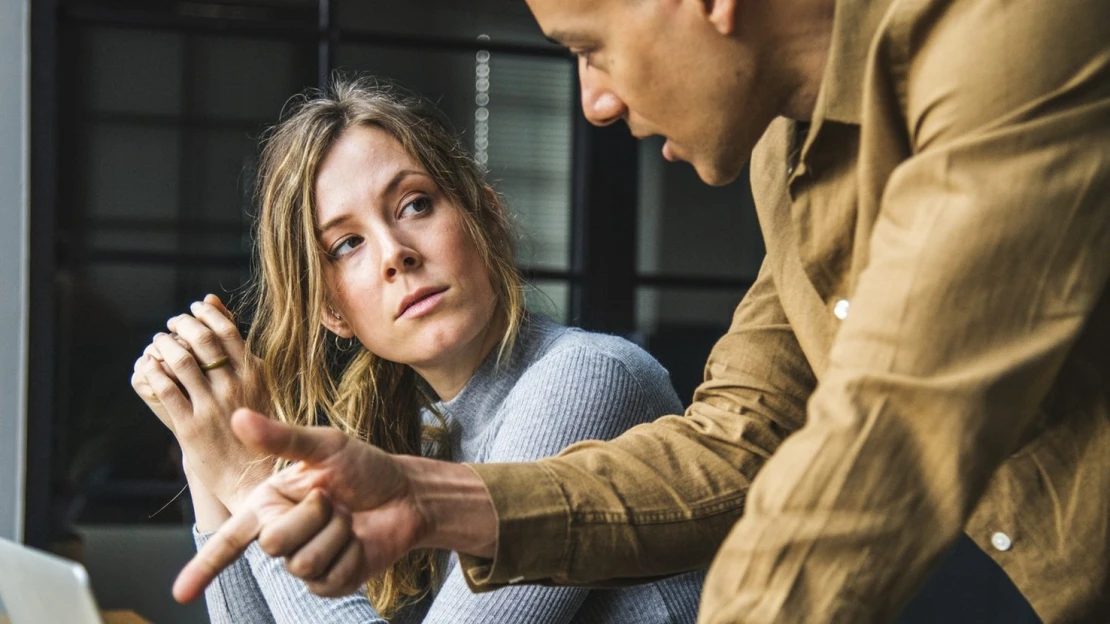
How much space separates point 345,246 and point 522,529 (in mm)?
828

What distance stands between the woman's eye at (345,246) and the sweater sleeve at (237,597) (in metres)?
0.40

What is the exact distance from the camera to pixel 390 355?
1735mm

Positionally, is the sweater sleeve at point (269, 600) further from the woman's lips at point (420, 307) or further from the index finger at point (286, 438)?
the index finger at point (286, 438)

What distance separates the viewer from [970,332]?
2.52 ft

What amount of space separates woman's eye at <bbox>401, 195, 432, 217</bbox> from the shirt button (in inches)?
36.4

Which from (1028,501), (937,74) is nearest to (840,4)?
(937,74)

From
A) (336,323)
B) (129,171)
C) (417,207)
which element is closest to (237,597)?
(336,323)

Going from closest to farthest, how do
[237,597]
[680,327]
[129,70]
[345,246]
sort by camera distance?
1. [237,597]
2. [345,246]
3. [129,70]
4. [680,327]

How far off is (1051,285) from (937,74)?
0.49 ft

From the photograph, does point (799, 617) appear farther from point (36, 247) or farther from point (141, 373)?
point (36, 247)

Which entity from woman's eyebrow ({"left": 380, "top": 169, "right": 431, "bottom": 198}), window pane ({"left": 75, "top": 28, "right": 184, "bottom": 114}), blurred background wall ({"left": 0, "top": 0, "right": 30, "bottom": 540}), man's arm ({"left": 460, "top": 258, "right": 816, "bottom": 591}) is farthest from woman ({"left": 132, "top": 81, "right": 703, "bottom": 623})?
window pane ({"left": 75, "top": 28, "right": 184, "bottom": 114})

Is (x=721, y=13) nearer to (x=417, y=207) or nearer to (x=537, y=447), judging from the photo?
(x=537, y=447)

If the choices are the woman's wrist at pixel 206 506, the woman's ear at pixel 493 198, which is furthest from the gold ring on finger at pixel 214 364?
the woman's ear at pixel 493 198

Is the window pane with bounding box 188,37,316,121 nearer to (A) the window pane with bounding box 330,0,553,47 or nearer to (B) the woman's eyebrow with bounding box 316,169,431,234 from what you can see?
(A) the window pane with bounding box 330,0,553,47
